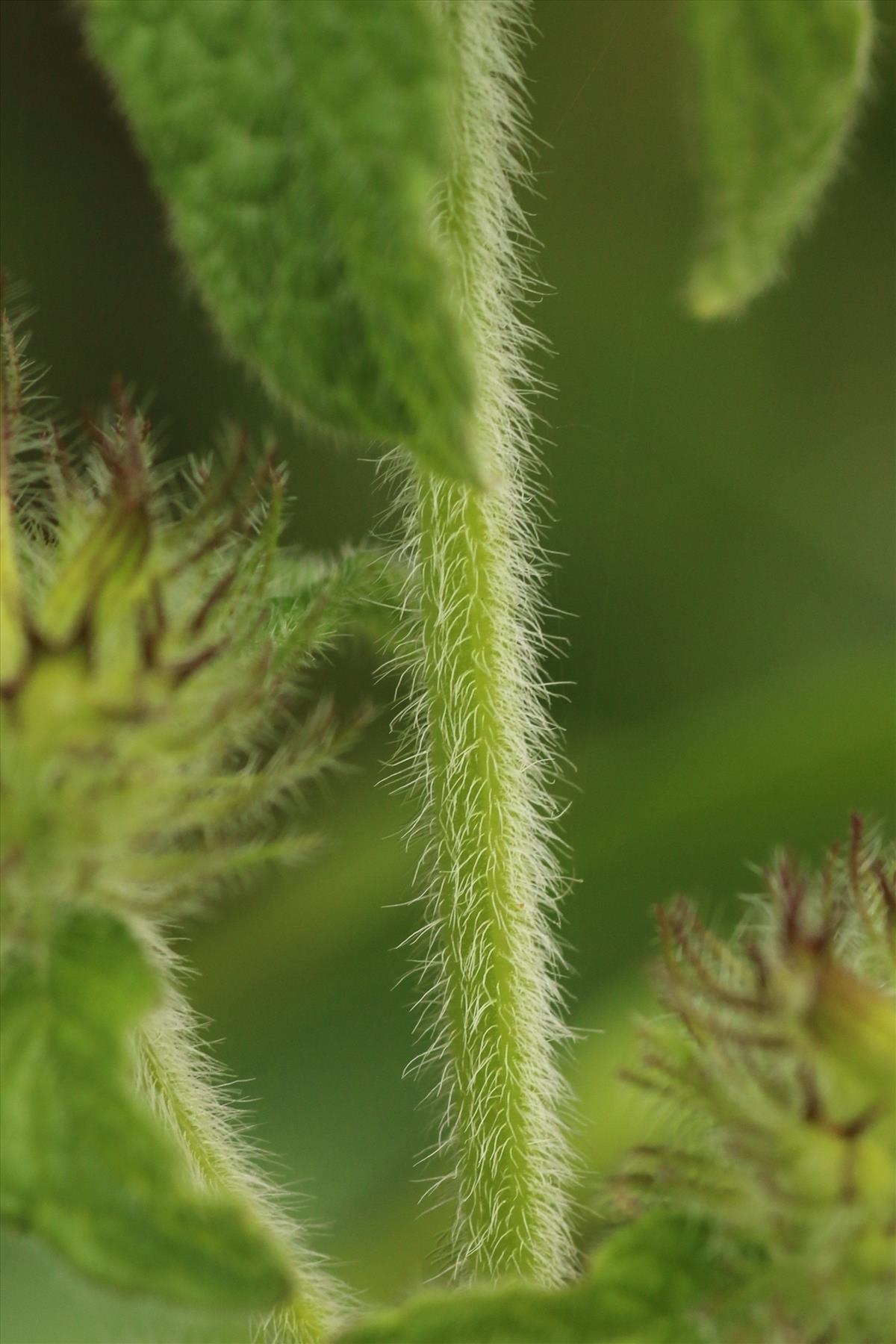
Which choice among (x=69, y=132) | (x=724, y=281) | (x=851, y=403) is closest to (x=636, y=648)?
(x=851, y=403)

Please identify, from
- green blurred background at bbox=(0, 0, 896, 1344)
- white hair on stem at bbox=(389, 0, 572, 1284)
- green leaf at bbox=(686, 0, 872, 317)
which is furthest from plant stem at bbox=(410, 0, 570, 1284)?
green blurred background at bbox=(0, 0, 896, 1344)

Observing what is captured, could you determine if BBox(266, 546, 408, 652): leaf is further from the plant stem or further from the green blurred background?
the green blurred background

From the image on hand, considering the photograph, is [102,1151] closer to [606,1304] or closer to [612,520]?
[606,1304]

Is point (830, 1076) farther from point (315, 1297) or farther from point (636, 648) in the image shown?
point (636, 648)

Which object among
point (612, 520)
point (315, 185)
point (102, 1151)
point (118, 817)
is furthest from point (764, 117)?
point (612, 520)

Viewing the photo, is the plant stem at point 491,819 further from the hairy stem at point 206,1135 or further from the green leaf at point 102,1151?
the green leaf at point 102,1151

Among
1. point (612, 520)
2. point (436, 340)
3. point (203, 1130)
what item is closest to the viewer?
point (436, 340)

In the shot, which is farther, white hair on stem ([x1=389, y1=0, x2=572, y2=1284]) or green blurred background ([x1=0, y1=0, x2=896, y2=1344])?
green blurred background ([x1=0, y1=0, x2=896, y2=1344])

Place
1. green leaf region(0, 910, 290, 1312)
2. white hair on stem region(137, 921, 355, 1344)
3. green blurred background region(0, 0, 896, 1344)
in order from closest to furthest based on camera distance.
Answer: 1. green leaf region(0, 910, 290, 1312)
2. white hair on stem region(137, 921, 355, 1344)
3. green blurred background region(0, 0, 896, 1344)
